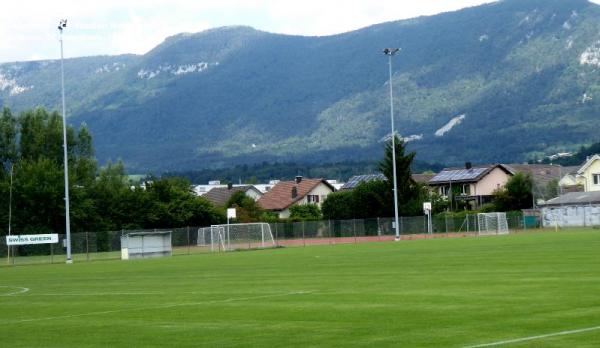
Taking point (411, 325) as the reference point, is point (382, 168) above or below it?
above

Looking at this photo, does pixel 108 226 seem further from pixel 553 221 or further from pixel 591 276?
pixel 591 276

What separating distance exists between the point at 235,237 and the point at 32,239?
16.8 meters

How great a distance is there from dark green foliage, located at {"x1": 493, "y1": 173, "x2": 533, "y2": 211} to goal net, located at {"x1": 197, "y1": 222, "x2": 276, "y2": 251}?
42.3 m

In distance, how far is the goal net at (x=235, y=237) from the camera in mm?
79938

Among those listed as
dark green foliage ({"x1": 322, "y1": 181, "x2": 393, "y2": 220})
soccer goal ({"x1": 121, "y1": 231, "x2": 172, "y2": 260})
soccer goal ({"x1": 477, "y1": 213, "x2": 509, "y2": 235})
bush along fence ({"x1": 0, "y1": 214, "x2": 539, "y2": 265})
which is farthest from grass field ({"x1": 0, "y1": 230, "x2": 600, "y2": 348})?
dark green foliage ({"x1": 322, "y1": 181, "x2": 393, "y2": 220})

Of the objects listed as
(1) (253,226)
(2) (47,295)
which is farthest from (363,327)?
(1) (253,226)

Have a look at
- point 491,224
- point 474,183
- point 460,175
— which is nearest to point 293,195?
point 460,175

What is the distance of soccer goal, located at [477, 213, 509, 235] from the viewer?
89.4 metres

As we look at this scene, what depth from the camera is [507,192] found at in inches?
4729

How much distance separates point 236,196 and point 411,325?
116m

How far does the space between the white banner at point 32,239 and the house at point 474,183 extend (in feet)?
273

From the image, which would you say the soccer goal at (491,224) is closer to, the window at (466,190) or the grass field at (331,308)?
the grass field at (331,308)

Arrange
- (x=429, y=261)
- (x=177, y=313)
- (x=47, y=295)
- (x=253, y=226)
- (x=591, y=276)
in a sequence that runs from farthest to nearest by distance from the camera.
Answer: (x=253, y=226) → (x=429, y=261) → (x=47, y=295) → (x=591, y=276) → (x=177, y=313)

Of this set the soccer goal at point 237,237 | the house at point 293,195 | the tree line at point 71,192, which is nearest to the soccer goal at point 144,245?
the soccer goal at point 237,237
